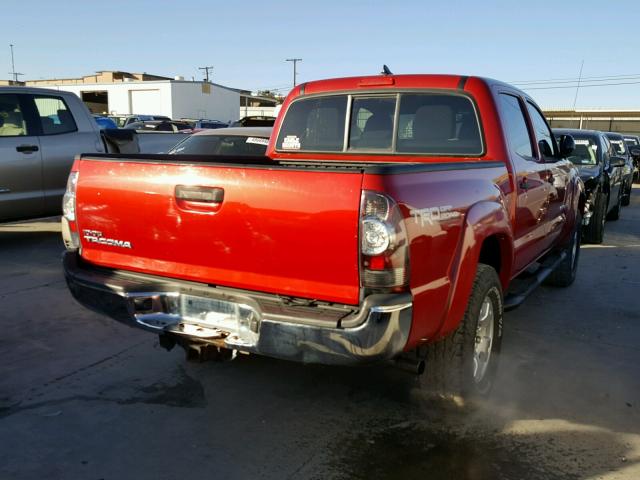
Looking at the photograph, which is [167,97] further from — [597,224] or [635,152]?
[597,224]

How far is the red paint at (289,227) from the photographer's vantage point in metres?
2.59

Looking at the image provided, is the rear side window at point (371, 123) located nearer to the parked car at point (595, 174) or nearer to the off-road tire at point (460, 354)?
the off-road tire at point (460, 354)

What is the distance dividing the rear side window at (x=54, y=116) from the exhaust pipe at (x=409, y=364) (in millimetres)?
6243

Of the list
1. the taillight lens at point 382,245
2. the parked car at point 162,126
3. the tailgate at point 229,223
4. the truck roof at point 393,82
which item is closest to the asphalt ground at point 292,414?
the tailgate at point 229,223

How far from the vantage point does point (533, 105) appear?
5062mm

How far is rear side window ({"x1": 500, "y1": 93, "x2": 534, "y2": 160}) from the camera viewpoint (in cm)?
408

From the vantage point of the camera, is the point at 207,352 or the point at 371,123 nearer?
the point at 207,352

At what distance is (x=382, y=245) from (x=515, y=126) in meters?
2.30

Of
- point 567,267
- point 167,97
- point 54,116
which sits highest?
point 167,97

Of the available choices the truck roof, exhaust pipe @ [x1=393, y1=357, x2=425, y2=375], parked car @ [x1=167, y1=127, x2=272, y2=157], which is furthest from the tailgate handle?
parked car @ [x1=167, y1=127, x2=272, y2=157]

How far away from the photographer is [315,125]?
15.3 ft

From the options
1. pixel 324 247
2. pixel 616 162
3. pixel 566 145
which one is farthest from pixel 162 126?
pixel 324 247

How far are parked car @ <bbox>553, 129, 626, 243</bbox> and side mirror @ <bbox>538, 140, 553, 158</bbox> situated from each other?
2875mm

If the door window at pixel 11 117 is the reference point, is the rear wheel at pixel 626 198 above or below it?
below
